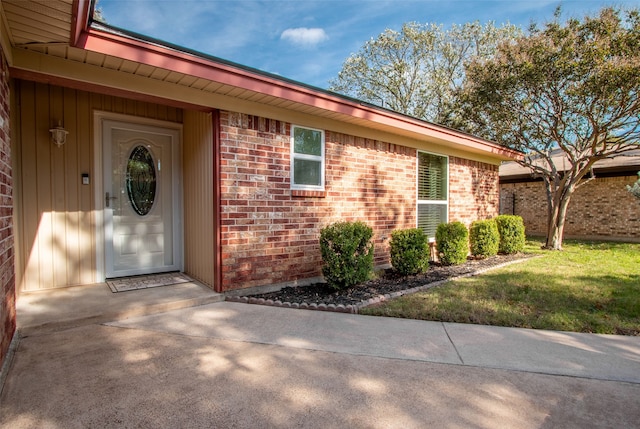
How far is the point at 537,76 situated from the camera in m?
8.73

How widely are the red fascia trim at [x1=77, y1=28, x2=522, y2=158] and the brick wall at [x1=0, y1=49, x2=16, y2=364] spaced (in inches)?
31.1

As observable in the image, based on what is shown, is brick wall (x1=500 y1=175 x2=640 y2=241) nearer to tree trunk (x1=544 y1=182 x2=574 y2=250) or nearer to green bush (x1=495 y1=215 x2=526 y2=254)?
tree trunk (x1=544 y1=182 x2=574 y2=250)

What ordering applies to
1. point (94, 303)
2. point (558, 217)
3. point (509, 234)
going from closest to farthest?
point (94, 303)
point (509, 234)
point (558, 217)

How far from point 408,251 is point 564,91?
6.91m

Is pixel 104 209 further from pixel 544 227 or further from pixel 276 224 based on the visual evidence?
pixel 544 227

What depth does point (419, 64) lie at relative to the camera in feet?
69.4

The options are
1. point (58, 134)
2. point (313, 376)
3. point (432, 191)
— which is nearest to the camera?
point (313, 376)

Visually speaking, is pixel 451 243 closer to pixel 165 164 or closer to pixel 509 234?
pixel 509 234

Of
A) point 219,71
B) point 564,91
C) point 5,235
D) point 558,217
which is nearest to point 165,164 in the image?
point 219,71

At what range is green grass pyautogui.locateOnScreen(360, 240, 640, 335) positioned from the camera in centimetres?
383

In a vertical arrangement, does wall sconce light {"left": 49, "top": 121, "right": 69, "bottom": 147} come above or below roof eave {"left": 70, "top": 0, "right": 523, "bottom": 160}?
below

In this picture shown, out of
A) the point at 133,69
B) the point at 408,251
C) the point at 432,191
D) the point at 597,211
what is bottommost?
the point at 408,251

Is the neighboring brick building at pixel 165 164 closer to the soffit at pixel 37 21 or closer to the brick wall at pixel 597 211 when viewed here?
the soffit at pixel 37 21

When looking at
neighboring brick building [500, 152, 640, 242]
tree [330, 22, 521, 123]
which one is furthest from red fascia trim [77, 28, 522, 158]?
tree [330, 22, 521, 123]
